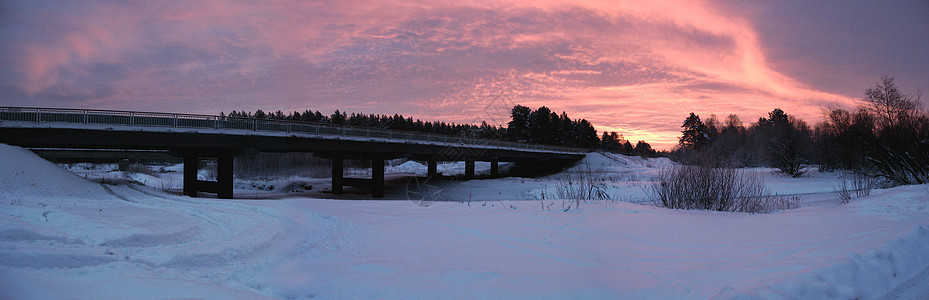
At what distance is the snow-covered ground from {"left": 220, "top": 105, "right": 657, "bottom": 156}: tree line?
45708mm

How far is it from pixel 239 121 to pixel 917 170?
3406 centimetres

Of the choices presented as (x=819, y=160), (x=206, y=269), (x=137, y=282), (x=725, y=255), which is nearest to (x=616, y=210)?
(x=725, y=255)

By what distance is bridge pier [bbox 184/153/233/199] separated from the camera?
2492 centimetres

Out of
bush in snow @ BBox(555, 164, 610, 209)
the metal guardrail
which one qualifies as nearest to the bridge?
the metal guardrail

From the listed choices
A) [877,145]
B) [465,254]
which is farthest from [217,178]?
[877,145]

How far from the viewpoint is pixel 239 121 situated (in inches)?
927

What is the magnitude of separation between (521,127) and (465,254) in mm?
82081

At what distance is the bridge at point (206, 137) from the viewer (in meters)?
19.1

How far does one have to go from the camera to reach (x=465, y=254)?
613 cm

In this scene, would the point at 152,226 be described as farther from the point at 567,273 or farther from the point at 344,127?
the point at 344,127

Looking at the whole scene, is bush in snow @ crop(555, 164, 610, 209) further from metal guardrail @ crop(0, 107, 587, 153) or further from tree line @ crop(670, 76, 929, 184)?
metal guardrail @ crop(0, 107, 587, 153)

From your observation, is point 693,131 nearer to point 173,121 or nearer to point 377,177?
point 377,177

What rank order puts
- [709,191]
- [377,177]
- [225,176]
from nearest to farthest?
[709,191]
[225,176]
[377,177]

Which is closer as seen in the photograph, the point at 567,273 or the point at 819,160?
the point at 567,273
